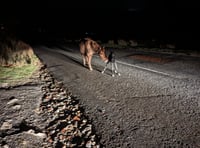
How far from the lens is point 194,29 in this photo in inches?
801

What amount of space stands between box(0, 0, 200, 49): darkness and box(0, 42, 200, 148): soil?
10048 millimetres

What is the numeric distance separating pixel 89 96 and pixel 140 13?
24578mm

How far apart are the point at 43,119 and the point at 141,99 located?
8.44 feet

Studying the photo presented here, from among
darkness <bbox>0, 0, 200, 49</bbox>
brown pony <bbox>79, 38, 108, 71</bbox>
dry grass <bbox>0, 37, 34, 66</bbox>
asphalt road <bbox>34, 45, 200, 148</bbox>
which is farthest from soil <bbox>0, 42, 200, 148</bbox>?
darkness <bbox>0, 0, 200, 49</bbox>

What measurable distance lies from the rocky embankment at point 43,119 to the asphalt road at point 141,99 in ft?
0.92

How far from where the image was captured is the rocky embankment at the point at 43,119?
4.12m

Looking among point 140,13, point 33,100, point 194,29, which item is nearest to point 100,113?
point 33,100

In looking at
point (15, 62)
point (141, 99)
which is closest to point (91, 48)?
point (141, 99)

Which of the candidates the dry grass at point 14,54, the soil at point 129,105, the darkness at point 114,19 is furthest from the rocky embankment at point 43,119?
the darkness at point 114,19

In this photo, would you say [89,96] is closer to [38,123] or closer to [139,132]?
[38,123]

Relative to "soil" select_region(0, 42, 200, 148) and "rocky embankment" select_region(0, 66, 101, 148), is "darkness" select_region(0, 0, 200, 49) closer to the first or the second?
"soil" select_region(0, 42, 200, 148)

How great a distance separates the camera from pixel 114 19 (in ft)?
96.7

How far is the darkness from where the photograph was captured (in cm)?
2117

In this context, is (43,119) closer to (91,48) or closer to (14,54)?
(91,48)
